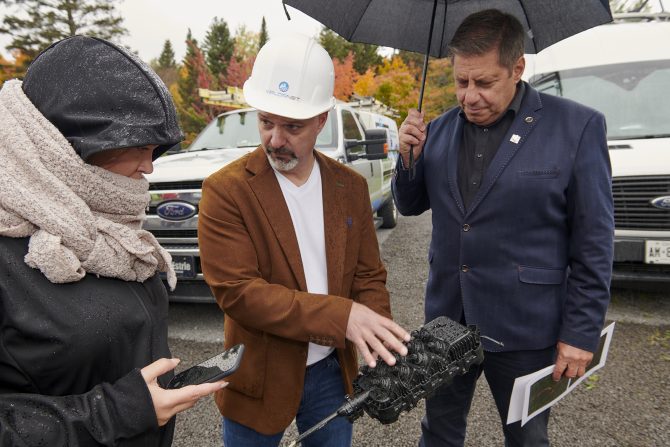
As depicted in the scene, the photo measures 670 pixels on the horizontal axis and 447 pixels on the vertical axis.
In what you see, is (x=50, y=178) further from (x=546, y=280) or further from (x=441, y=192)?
(x=546, y=280)

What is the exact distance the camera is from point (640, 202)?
13.8 ft

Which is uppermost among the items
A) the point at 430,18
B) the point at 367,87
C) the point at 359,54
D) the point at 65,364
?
the point at 359,54

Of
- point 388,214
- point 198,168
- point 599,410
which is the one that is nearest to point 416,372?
point 599,410

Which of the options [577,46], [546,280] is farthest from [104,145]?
[577,46]

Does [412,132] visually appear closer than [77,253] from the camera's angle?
No

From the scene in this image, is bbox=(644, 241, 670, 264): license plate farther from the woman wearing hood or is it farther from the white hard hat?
the woman wearing hood

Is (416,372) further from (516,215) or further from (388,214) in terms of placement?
(388,214)

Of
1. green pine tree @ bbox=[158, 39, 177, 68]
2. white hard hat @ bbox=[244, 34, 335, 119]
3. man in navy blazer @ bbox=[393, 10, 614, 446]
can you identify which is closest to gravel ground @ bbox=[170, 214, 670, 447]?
man in navy blazer @ bbox=[393, 10, 614, 446]

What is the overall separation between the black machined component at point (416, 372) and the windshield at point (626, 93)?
4.32 m

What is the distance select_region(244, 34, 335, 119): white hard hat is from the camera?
1.61 metres

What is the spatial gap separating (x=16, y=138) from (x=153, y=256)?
0.46 m

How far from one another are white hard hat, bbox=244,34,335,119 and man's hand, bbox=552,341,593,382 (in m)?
1.39

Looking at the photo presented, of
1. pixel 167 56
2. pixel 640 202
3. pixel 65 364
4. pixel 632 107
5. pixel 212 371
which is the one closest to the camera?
pixel 65 364

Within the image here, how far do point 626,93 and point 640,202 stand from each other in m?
1.43
